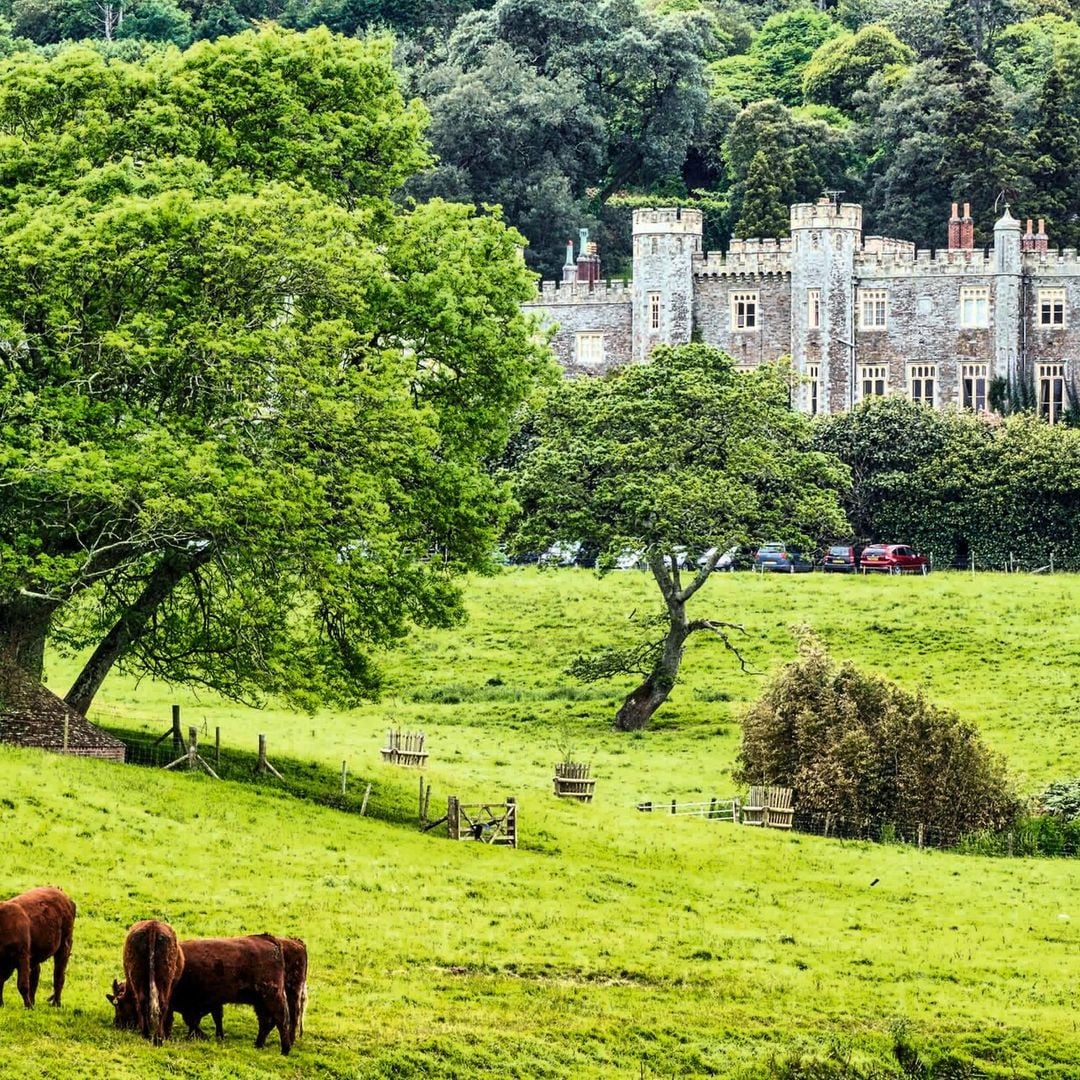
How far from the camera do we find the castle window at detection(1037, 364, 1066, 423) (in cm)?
11244

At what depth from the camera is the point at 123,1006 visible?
1232 inches

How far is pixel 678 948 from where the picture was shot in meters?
41.5

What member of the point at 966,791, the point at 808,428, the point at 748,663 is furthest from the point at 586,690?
the point at 966,791

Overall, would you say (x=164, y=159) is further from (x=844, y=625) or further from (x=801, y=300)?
(x=801, y=300)

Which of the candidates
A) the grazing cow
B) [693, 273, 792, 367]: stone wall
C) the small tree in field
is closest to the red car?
[693, 273, 792, 367]: stone wall

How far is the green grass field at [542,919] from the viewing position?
34594 millimetres

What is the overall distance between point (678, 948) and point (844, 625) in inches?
1551

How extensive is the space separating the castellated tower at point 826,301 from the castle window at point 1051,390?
7.98 m

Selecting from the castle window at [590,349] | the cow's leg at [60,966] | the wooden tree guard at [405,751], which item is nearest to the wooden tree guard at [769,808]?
the wooden tree guard at [405,751]

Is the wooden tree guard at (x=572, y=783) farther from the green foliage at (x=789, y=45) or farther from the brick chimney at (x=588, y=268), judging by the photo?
the green foliage at (x=789, y=45)

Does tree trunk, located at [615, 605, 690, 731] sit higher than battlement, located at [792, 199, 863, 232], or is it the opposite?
battlement, located at [792, 199, 863, 232]

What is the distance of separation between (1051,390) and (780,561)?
2572 cm

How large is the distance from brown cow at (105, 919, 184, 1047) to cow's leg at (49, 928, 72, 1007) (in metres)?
0.68

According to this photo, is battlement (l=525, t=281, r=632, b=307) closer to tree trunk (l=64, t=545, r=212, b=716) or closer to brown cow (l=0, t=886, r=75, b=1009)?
tree trunk (l=64, t=545, r=212, b=716)
